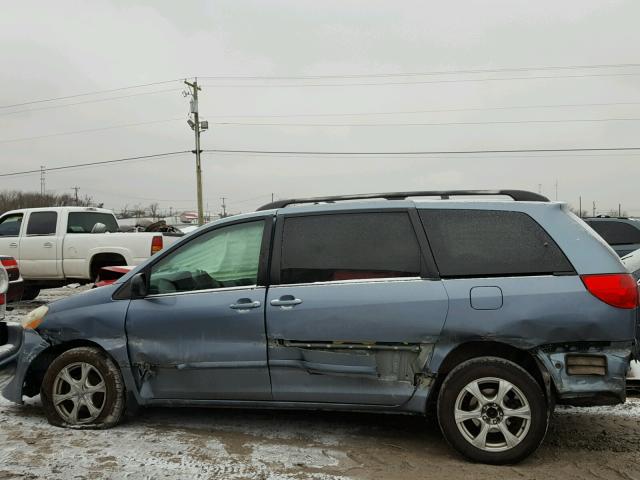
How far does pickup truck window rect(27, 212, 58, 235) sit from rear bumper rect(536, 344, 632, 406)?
34.9ft

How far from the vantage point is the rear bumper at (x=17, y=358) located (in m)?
4.30

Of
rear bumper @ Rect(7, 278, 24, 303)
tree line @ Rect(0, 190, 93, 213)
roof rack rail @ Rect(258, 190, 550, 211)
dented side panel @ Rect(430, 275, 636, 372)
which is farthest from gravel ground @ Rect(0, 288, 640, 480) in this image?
tree line @ Rect(0, 190, 93, 213)

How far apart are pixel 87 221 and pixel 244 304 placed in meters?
9.13

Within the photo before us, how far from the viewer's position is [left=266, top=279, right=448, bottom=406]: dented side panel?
3.63 metres

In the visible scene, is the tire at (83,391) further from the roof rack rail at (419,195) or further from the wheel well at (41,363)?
the roof rack rail at (419,195)

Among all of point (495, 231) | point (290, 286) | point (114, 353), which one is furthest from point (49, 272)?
point (495, 231)

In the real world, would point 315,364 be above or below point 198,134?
below

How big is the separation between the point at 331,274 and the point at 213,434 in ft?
5.05

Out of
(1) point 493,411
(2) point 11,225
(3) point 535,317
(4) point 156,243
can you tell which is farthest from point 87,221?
(3) point 535,317

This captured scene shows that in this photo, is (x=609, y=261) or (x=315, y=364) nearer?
(x=609, y=261)

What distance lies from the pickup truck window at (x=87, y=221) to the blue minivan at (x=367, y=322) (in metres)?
7.63

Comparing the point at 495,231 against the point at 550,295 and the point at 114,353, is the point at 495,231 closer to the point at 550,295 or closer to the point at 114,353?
the point at 550,295

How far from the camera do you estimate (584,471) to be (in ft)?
11.3

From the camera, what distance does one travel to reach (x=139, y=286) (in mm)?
4094
